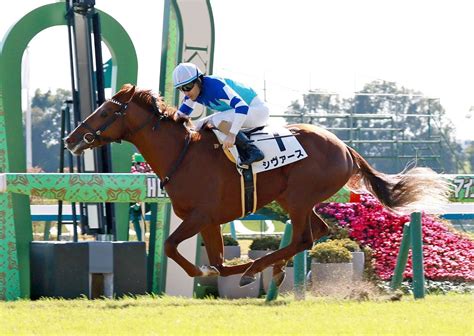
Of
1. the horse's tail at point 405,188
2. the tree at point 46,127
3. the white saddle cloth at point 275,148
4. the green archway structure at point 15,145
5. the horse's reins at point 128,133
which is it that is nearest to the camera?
the horse's reins at point 128,133

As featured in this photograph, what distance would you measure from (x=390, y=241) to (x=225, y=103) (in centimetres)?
392

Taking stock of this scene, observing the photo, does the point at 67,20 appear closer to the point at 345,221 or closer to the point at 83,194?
the point at 83,194

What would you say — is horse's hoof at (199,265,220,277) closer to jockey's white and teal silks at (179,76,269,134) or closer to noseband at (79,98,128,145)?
jockey's white and teal silks at (179,76,269,134)

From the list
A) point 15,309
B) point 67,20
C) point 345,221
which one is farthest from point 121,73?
point 15,309

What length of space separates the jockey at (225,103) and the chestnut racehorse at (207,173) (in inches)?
9.0

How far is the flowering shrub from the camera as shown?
1211 centimetres

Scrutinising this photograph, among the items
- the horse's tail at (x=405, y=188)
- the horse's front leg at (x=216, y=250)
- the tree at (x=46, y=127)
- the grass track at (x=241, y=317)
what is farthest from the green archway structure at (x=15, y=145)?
the tree at (x=46, y=127)

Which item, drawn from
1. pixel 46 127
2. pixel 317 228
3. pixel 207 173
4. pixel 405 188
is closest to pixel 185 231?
pixel 207 173

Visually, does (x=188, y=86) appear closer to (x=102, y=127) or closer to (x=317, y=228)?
(x=102, y=127)

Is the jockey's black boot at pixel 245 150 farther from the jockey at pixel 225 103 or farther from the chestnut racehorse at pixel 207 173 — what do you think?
the chestnut racehorse at pixel 207 173

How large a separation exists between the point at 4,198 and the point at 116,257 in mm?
1346

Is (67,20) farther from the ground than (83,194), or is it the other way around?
(67,20)

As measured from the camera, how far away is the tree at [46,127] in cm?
5752

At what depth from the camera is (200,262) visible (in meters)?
12.2
